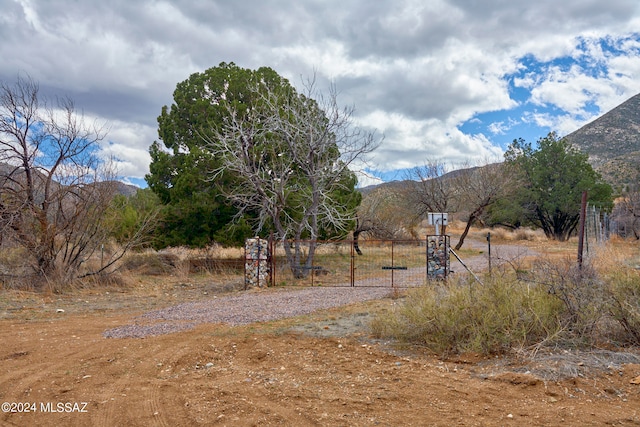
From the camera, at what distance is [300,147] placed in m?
18.0

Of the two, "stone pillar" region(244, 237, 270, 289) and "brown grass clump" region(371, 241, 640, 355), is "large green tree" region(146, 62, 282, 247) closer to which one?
"stone pillar" region(244, 237, 270, 289)

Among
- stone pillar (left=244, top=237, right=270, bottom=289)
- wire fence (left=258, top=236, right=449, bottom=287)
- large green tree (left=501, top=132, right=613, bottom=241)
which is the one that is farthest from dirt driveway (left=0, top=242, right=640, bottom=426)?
large green tree (left=501, top=132, right=613, bottom=241)

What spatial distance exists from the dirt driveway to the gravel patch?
879mm

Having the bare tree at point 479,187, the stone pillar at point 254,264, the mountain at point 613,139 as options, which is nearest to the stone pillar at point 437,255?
the stone pillar at point 254,264

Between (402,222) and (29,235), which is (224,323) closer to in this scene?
(29,235)

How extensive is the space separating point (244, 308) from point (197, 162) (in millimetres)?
10231

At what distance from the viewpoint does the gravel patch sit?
32.0 feet

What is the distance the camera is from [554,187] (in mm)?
39750

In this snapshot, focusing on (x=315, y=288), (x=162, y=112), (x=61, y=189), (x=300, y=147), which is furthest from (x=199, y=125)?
(x=315, y=288)

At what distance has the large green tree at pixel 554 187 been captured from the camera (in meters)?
38.1

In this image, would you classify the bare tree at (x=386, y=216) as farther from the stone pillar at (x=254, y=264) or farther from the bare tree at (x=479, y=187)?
the stone pillar at (x=254, y=264)

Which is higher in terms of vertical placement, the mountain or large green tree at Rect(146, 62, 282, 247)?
the mountain

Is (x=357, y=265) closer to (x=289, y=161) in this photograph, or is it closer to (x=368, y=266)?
(x=368, y=266)

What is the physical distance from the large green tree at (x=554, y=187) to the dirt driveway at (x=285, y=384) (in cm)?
3525
